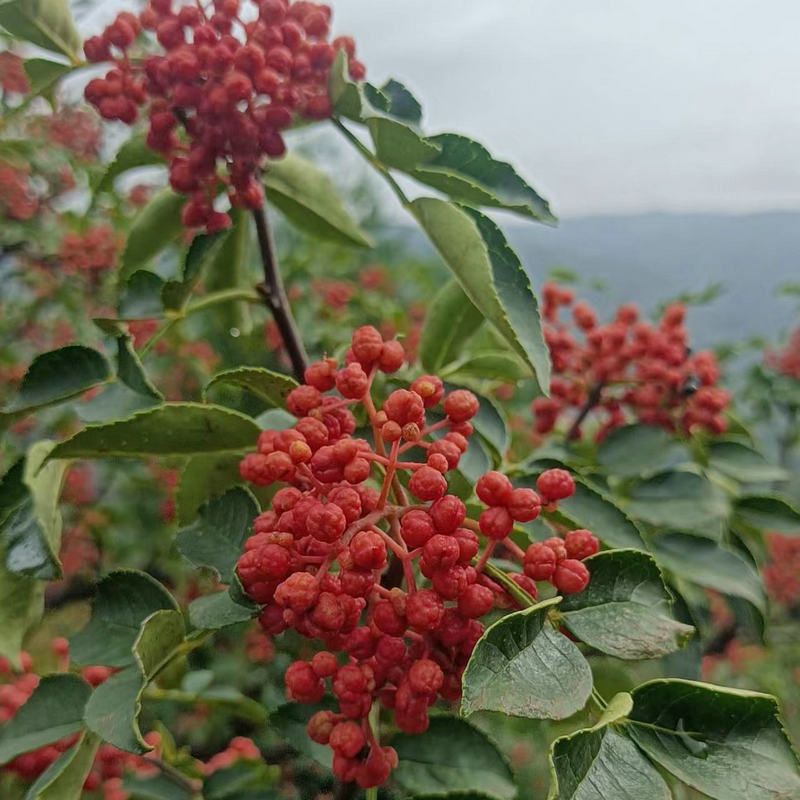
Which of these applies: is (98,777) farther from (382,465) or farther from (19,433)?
(19,433)

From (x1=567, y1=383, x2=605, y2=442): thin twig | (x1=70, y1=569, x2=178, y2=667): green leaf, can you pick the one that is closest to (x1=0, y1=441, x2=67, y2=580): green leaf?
(x1=70, y1=569, x2=178, y2=667): green leaf

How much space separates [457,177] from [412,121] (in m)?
0.16

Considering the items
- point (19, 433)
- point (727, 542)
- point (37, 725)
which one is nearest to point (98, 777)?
point (37, 725)

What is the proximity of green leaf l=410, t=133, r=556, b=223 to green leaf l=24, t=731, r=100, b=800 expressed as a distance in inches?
24.7

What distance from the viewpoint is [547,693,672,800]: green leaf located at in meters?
0.51

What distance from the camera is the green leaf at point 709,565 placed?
0.96 m

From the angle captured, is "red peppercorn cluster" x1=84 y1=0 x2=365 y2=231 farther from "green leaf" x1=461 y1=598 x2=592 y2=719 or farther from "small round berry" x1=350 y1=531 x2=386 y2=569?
"green leaf" x1=461 y1=598 x2=592 y2=719

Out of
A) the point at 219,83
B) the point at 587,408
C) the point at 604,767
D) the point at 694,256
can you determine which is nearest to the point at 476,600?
the point at 604,767

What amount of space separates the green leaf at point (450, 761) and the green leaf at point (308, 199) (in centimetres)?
64

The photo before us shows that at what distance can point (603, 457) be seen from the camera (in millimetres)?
1188

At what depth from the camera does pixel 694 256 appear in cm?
541

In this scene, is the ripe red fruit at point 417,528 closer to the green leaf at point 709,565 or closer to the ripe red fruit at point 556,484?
the ripe red fruit at point 556,484

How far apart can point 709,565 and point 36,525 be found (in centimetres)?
78

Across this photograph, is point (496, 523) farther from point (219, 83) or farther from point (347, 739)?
point (219, 83)
